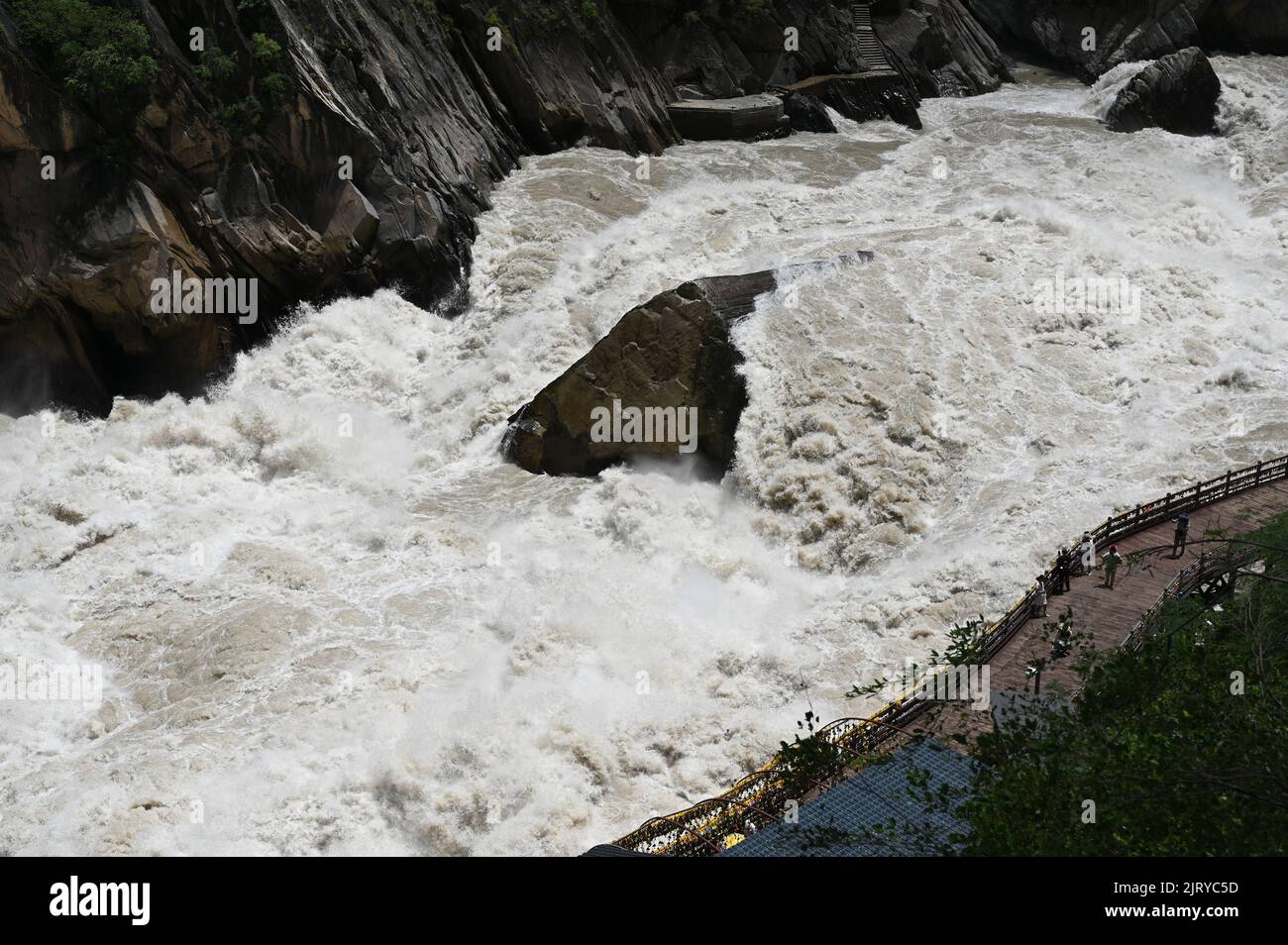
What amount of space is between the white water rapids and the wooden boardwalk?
3.31 feet

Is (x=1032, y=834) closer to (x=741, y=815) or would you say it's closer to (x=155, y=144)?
(x=741, y=815)

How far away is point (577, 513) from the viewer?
83.6 feet

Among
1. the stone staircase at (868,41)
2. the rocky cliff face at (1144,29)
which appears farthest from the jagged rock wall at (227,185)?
the rocky cliff face at (1144,29)

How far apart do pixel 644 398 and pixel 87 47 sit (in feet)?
45.6

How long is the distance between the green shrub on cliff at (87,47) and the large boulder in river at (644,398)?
11.2 meters

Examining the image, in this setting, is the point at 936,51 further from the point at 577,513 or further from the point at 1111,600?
the point at 1111,600

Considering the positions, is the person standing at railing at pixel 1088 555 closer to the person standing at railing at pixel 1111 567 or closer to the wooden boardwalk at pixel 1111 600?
the wooden boardwalk at pixel 1111 600

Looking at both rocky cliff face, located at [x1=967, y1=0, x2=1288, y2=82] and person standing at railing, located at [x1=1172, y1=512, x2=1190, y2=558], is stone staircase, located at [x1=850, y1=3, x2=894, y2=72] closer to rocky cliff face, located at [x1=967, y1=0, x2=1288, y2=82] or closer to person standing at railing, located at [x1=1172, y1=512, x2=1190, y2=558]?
rocky cliff face, located at [x1=967, y1=0, x2=1288, y2=82]

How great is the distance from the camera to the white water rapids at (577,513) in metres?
19.0

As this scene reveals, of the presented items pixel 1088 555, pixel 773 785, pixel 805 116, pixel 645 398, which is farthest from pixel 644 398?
pixel 805 116

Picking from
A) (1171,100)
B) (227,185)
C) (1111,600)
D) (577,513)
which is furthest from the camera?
(1171,100)

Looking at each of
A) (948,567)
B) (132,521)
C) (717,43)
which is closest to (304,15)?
(132,521)
